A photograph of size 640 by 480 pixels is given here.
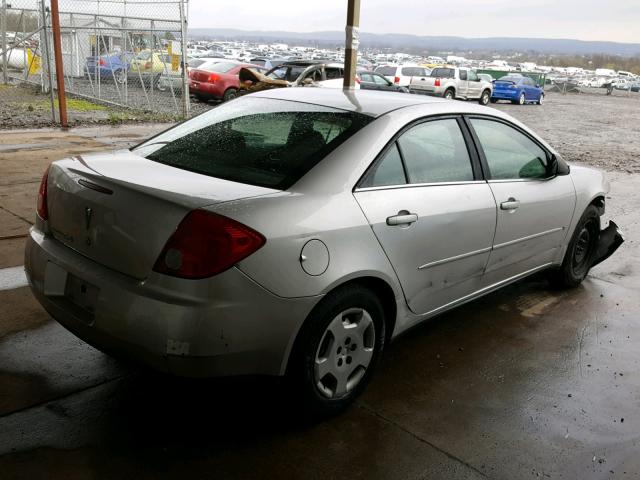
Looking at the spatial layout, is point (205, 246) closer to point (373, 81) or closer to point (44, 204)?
point (44, 204)

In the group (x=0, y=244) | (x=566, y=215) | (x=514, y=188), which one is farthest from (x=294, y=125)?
(x=0, y=244)

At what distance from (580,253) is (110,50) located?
46.9 feet

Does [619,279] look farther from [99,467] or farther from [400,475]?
[99,467]

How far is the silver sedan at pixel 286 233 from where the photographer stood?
101 inches

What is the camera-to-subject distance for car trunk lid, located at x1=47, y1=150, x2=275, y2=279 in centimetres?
262

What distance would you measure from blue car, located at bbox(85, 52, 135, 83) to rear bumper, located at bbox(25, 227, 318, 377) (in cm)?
1454

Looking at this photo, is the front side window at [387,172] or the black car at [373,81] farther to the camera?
the black car at [373,81]

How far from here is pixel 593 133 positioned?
1770cm

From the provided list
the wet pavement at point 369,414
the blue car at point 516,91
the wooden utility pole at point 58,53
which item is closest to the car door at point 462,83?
the blue car at point 516,91

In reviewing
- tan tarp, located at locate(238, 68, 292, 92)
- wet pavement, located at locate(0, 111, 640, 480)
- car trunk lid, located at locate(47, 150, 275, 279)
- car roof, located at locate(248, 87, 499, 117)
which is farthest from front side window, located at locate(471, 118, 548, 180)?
tan tarp, located at locate(238, 68, 292, 92)

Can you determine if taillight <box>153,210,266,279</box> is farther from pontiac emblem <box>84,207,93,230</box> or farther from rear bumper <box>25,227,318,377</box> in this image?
Answer: pontiac emblem <box>84,207,93,230</box>

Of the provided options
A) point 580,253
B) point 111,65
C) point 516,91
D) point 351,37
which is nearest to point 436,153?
point 580,253

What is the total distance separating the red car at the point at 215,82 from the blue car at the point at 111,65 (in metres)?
2.47

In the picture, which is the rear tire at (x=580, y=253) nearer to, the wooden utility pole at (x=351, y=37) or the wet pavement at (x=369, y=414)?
the wet pavement at (x=369, y=414)
